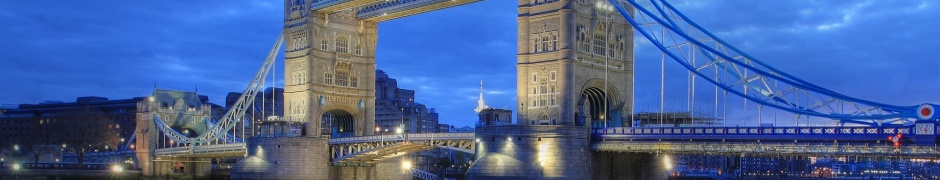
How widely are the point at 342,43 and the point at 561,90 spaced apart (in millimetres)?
26102

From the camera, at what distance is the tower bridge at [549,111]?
5666 cm

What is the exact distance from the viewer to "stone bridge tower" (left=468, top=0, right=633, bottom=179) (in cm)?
6481

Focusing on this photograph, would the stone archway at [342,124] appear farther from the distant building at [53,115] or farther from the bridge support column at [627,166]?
the distant building at [53,115]

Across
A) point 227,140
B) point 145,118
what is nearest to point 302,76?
point 227,140

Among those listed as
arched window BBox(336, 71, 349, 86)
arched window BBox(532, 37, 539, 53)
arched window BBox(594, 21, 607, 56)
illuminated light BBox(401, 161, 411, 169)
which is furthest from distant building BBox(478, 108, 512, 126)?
illuminated light BBox(401, 161, 411, 169)

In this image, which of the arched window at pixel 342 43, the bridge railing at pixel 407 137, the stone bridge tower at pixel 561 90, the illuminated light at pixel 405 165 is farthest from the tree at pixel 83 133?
the stone bridge tower at pixel 561 90

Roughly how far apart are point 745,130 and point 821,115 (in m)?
3.85

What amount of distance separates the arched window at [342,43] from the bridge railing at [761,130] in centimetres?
2861

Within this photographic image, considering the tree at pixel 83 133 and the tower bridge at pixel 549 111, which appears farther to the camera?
the tree at pixel 83 133

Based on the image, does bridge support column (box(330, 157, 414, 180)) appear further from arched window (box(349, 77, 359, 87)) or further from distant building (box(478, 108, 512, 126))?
distant building (box(478, 108, 512, 126))

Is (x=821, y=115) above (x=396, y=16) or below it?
below

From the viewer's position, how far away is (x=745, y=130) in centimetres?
5797

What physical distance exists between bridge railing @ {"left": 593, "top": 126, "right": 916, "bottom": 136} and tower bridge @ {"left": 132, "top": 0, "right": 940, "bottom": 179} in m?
0.06

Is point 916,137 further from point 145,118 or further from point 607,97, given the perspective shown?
point 145,118
